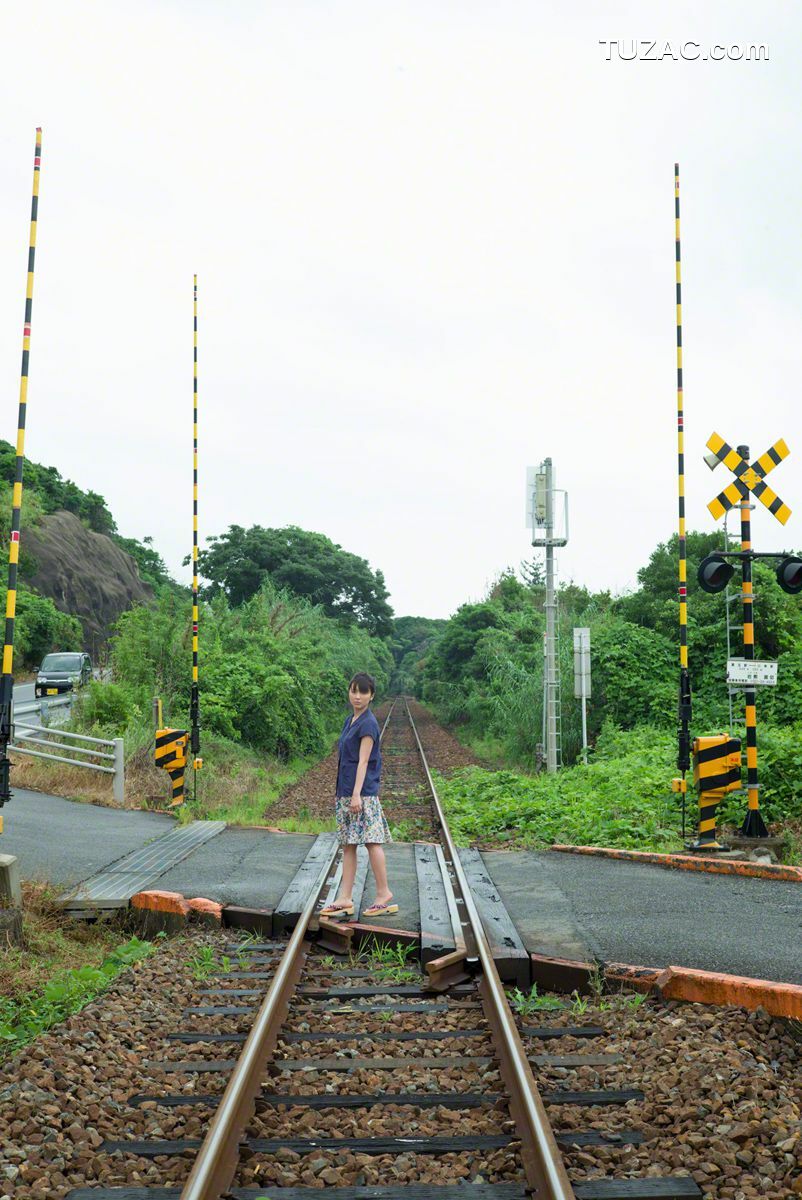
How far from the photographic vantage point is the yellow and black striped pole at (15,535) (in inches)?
273

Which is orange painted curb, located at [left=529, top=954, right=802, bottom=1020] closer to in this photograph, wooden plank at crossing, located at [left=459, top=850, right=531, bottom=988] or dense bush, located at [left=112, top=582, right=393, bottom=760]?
wooden plank at crossing, located at [left=459, top=850, right=531, bottom=988]

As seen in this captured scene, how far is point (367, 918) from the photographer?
6711 millimetres

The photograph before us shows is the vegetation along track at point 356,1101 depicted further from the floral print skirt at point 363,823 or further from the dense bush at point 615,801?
the dense bush at point 615,801

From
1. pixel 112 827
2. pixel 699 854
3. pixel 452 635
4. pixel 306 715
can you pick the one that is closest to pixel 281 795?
pixel 112 827

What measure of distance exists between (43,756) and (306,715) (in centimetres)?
985

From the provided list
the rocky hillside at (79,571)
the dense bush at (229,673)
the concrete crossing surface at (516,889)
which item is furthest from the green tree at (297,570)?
the concrete crossing surface at (516,889)

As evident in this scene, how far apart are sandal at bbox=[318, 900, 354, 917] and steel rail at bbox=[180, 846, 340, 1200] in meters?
0.83

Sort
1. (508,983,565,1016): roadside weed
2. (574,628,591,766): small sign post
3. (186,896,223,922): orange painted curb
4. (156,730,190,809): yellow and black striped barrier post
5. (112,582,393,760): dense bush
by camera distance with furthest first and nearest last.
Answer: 1. (112,582,393,760): dense bush
2. (574,628,591,766): small sign post
3. (156,730,190,809): yellow and black striped barrier post
4. (186,896,223,922): orange painted curb
5. (508,983,565,1016): roadside weed

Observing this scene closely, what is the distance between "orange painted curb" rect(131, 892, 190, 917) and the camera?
703 cm

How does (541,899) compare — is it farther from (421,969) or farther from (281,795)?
(281,795)

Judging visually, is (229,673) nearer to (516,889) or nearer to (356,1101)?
(516,889)

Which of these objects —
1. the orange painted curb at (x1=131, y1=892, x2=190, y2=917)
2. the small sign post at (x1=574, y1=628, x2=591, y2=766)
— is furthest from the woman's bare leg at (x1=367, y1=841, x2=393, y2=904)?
the small sign post at (x1=574, y1=628, x2=591, y2=766)

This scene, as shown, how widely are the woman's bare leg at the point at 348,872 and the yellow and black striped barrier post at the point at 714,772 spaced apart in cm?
373

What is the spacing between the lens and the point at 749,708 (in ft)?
30.1
